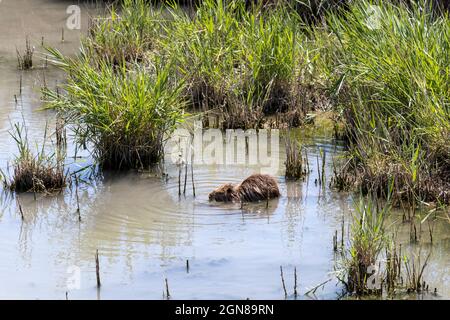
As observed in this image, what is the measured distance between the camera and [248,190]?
8.81m

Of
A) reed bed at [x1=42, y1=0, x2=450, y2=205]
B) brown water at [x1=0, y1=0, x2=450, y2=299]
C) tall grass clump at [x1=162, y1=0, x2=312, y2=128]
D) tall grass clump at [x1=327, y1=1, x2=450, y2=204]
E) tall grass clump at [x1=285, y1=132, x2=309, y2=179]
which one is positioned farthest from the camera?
tall grass clump at [x1=162, y1=0, x2=312, y2=128]

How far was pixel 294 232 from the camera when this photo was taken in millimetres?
8211

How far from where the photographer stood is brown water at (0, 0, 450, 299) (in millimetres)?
7105

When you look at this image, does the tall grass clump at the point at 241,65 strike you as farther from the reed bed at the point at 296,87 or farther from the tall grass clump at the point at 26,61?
the tall grass clump at the point at 26,61

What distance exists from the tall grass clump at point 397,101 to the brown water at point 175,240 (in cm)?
37

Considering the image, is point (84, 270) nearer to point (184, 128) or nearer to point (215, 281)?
point (215, 281)

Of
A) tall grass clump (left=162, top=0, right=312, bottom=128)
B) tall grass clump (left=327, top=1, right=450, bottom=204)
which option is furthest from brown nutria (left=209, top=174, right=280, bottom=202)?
tall grass clump (left=162, top=0, right=312, bottom=128)

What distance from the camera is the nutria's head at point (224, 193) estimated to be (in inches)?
346

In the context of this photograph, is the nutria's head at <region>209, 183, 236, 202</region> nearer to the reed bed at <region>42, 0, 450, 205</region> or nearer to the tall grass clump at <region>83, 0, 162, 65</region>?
the reed bed at <region>42, 0, 450, 205</region>

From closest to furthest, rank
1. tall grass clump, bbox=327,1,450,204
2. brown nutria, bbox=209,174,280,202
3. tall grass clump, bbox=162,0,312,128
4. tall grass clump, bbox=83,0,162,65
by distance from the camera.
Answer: tall grass clump, bbox=327,1,450,204
brown nutria, bbox=209,174,280,202
tall grass clump, bbox=162,0,312,128
tall grass clump, bbox=83,0,162,65

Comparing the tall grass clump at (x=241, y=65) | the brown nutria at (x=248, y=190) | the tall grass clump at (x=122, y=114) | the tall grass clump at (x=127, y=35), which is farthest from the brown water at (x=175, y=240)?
the tall grass clump at (x=127, y=35)

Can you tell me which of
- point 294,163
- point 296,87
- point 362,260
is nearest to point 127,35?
point 296,87
